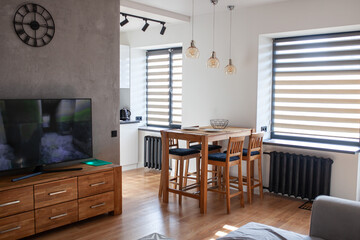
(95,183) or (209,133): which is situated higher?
(209,133)

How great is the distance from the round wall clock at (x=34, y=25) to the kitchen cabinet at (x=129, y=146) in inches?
114

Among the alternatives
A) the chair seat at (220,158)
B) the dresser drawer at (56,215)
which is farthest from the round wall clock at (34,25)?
the chair seat at (220,158)

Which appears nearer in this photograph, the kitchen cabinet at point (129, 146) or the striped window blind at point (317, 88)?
the striped window blind at point (317, 88)

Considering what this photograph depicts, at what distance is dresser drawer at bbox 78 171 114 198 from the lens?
3.84 m

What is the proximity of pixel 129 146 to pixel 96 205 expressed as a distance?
9.31 ft

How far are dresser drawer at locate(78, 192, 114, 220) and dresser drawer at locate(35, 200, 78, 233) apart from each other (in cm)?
8

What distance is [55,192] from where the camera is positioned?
361 centimetres

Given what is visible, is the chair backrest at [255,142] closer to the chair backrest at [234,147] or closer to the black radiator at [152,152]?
the chair backrest at [234,147]

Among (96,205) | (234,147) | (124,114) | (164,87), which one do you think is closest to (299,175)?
(234,147)

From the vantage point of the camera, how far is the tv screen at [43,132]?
3436 mm

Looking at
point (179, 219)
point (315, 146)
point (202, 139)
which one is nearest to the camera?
point (179, 219)

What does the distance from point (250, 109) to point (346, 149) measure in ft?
4.57

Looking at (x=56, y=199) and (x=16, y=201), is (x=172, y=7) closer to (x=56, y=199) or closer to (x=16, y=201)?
(x=56, y=199)

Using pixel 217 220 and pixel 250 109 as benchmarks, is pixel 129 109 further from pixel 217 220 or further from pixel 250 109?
pixel 217 220
